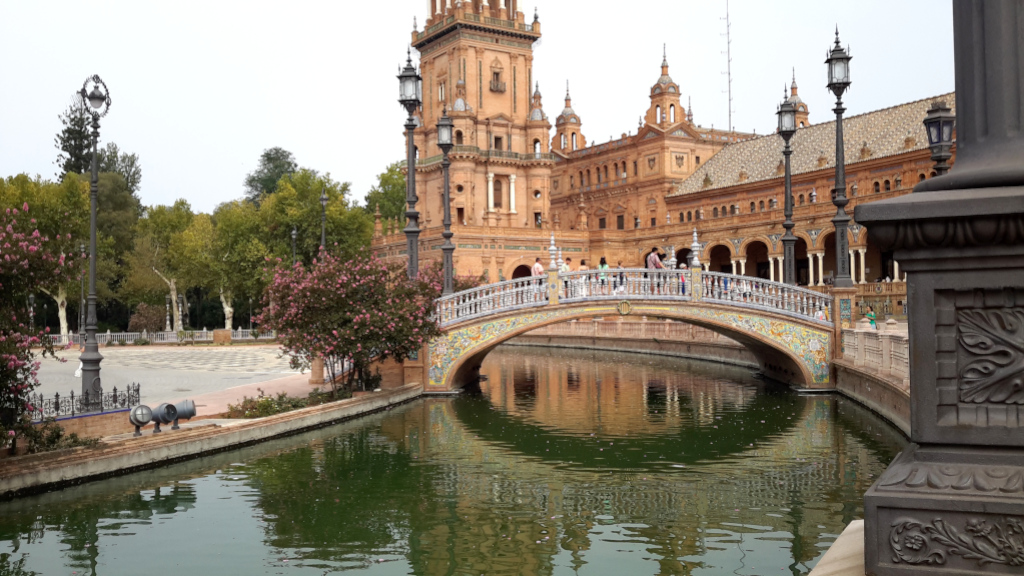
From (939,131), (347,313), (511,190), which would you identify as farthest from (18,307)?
(511,190)

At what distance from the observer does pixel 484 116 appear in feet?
218

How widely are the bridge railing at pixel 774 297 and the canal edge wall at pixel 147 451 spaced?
33.4 feet

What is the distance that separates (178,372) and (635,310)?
1494cm

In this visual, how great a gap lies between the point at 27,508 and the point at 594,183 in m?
69.7

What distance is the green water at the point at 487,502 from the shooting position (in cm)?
986

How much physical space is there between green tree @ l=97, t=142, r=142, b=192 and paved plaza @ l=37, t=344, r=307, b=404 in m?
37.7

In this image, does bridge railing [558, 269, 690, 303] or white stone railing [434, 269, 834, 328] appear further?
bridge railing [558, 269, 690, 303]

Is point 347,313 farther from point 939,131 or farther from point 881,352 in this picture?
point 939,131

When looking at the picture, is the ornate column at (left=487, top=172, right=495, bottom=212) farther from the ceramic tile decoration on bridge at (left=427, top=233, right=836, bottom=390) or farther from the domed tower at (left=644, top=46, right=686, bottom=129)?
the ceramic tile decoration on bridge at (left=427, top=233, right=836, bottom=390)

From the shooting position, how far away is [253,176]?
97125 millimetres

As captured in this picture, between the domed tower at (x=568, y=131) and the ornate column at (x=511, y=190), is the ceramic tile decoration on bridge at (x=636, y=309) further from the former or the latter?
the domed tower at (x=568, y=131)

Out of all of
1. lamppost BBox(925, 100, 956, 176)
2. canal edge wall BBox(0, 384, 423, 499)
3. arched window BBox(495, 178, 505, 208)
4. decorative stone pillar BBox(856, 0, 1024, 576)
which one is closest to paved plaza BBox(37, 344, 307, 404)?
canal edge wall BBox(0, 384, 423, 499)

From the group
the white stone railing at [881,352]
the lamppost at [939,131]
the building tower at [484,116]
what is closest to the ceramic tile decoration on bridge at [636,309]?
the white stone railing at [881,352]

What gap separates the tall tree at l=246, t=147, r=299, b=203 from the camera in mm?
93812
